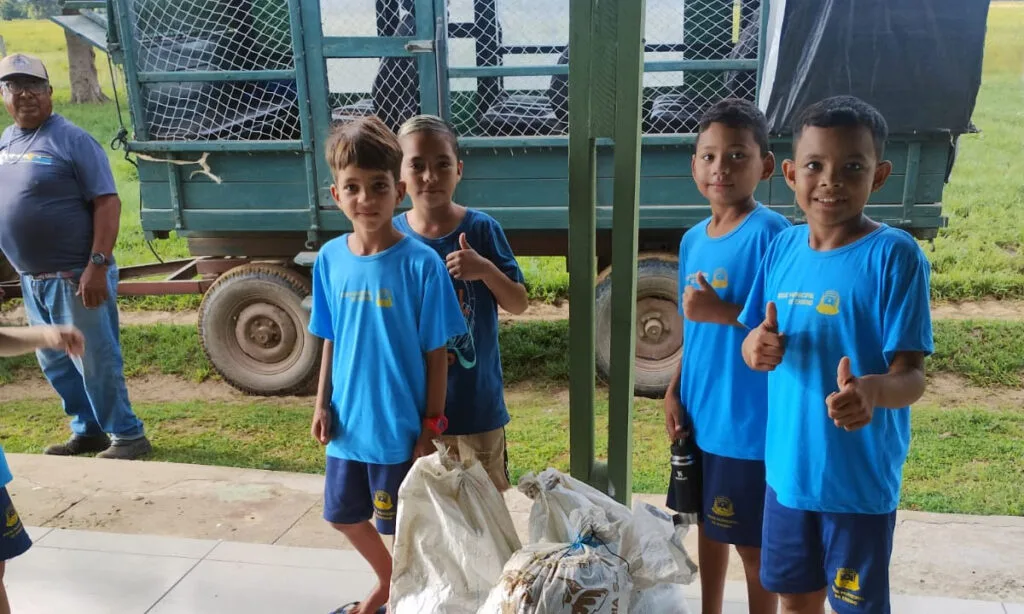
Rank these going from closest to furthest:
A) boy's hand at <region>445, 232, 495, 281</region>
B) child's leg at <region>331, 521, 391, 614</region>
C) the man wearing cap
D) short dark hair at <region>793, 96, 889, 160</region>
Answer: short dark hair at <region>793, 96, 889, 160</region>, boy's hand at <region>445, 232, 495, 281</region>, child's leg at <region>331, 521, 391, 614</region>, the man wearing cap

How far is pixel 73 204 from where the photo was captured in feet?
11.8

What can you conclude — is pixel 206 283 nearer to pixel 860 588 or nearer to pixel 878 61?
pixel 878 61

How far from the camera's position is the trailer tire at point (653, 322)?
4387mm

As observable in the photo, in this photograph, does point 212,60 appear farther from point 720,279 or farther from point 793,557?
point 793,557

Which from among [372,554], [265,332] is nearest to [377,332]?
[372,554]

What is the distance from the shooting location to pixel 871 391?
4.80ft

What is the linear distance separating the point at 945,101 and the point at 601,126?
2.69 metres

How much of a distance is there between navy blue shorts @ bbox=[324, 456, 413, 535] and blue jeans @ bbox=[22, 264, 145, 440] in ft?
7.23

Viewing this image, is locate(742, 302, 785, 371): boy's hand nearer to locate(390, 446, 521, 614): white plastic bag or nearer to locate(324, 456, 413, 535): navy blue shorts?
locate(390, 446, 521, 614): white plastic bag

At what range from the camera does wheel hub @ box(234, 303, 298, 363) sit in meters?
4.77

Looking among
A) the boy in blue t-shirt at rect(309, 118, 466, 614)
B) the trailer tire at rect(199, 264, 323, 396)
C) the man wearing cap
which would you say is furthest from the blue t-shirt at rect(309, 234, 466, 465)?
the trailer tire at rect(199, 264, 323, 396)

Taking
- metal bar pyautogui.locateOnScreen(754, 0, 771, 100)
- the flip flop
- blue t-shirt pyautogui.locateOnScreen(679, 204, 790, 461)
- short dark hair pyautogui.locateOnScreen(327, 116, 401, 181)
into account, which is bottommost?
the flip flop

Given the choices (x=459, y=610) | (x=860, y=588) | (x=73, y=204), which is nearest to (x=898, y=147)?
(x=860, y=588)

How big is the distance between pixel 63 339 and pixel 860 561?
1.87 metres
